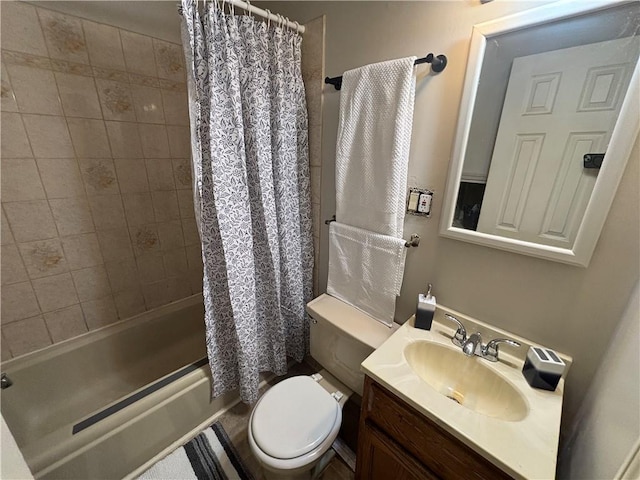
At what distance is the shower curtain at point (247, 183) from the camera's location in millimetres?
1044

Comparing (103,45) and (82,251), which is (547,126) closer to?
(103,45)

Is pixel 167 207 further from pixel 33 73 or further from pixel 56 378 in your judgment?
pixel 56 378

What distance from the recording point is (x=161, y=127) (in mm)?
1691

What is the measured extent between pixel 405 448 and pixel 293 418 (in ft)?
1.57

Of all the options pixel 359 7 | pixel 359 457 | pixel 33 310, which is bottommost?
pixel 359 457

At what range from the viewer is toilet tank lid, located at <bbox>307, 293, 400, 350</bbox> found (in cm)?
120

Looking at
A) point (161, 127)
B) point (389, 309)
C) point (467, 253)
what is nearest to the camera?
point (467, 253)

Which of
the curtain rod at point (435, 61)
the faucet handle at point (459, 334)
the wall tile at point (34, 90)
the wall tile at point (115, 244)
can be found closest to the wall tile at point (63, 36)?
the wall tile at point (34, 90)

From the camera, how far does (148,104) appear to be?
161 cm

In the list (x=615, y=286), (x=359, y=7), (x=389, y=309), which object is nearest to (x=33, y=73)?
(x=359, y=7)

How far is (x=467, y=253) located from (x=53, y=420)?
2.31 m

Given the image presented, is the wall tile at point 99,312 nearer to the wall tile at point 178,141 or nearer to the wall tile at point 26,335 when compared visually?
the wall tile at point 26,335

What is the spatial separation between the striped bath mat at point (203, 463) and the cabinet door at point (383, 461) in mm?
639

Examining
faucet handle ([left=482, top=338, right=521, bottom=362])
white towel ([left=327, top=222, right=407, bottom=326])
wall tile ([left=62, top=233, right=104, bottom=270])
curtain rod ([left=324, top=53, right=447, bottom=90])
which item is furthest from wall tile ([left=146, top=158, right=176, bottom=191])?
faucet handle ([left=482, top=338, right=521, bottom=362])
